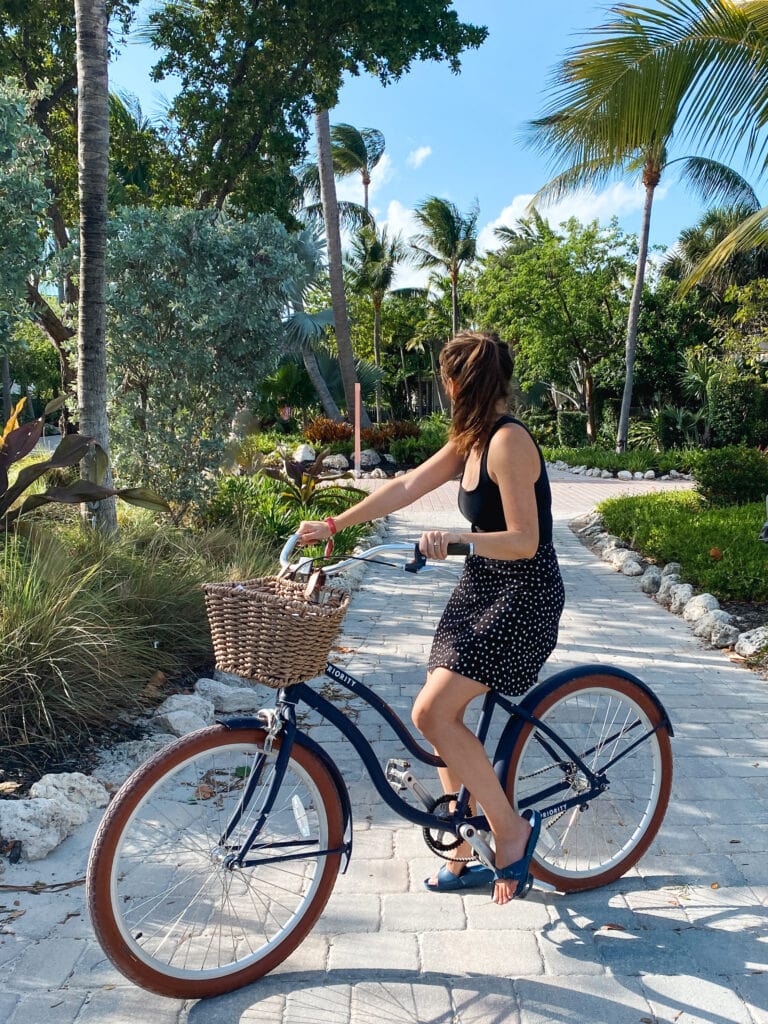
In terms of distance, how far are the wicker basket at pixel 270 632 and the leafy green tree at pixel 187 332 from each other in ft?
19.3

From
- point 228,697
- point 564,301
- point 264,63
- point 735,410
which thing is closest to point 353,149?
point 564,301

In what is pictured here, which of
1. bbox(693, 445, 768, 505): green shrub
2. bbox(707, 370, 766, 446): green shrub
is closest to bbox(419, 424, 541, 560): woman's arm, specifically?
bbox(693, 445, 768, 505): green shrub

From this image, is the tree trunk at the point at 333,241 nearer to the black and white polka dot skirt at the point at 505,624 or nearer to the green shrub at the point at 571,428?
the green shrub at the point at 571,428

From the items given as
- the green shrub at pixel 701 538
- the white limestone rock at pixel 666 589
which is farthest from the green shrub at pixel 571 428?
the white limestone rock at pixel 666 589

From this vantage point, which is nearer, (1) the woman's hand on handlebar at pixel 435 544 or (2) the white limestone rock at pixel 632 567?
(1) the woman's hand on handlebar at pixel 435 544

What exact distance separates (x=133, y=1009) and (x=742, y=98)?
290 inches

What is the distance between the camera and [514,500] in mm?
2375

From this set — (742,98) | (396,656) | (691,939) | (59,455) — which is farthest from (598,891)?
(742,98)

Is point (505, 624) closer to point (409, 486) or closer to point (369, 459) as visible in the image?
point (409, 486)

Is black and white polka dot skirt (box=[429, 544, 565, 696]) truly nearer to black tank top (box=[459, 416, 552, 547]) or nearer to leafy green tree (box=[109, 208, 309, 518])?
black tank top (box=[459, 416, 552, 547])

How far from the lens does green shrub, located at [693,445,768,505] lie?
37.8ft

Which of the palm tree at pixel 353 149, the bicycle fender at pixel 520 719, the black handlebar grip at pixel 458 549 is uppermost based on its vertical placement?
the palm tree at pixel 353 149

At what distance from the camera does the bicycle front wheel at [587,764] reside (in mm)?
2777

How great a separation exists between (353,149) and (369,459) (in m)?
18.5
